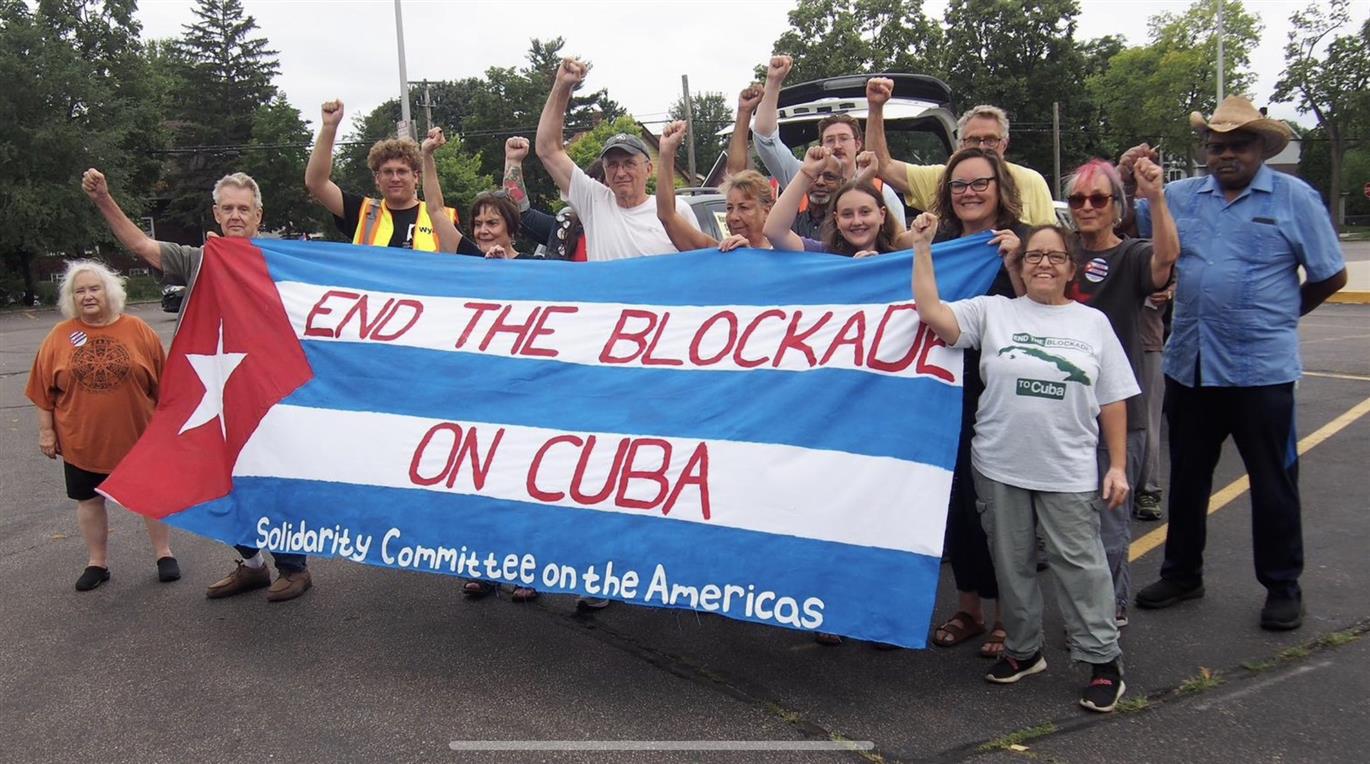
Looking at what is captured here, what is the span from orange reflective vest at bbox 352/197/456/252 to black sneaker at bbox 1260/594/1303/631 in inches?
157

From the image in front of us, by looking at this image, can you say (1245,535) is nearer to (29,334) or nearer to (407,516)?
(407,516)

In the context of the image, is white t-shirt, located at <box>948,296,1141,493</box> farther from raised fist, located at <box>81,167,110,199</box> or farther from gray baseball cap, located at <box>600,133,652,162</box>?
raised fist, located at <box>81,167,110,199</box>

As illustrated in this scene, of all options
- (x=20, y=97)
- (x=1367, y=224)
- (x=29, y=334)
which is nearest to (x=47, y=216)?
(x=20, y=97)

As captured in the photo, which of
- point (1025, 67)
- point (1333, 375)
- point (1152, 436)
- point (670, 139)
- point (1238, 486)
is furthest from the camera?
point (1025, 67)

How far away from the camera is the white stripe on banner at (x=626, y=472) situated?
3338 mm

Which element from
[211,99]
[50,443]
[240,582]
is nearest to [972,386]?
[240,582]

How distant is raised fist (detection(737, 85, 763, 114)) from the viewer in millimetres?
4575

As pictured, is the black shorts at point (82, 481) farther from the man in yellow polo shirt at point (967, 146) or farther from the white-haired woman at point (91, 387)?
the man in yellow polo shirt at point (967, 146)

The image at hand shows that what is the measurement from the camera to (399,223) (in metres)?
4.88

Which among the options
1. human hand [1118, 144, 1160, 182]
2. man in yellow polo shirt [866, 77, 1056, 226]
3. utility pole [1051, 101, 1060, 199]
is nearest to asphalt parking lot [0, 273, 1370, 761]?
man in yellow polo shirt [866, 77, 1056, 226]

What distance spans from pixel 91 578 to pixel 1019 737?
14.3 ft

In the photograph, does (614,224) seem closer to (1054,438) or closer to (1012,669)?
(1054,438)

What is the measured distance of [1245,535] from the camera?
4977 millimetres

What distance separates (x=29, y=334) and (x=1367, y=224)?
6627cm
